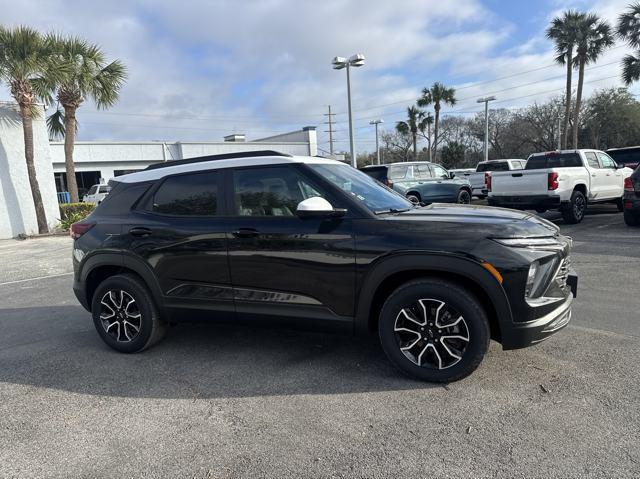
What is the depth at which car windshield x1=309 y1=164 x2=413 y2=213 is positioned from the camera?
3807mm

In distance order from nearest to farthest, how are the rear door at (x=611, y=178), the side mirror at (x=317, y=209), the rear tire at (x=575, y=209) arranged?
the side mirror at (x=317, y=209), the rear tire at (x=575, y=209), the rear door at (x=611, y=178)

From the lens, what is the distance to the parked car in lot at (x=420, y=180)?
15.6 metres

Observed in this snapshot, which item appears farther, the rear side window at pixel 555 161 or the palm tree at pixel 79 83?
the palm tree at pixel 79 83

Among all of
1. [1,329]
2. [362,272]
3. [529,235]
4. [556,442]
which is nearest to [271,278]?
[362,272]

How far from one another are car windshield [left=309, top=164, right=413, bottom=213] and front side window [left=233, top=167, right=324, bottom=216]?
0.19 metres

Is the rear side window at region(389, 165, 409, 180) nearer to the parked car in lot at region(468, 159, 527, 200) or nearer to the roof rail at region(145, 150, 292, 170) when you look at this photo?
the parked car in lot at region(468, 159, 527, 200)

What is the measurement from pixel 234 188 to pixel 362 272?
4.52 ft

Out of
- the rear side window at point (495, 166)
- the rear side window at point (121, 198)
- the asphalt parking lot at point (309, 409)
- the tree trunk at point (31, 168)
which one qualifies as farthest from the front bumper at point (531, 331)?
the rear side window at point (495, 166)

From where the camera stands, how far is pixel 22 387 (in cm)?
388

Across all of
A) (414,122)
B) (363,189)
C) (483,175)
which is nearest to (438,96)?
(414,122)

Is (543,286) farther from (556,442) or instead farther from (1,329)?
(1,329)

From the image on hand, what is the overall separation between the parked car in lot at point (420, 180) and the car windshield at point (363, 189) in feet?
35.6

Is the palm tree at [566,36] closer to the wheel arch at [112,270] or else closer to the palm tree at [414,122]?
the palm tree at [414,122]

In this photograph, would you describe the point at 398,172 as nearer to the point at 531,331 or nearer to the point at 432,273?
the point at 432,273
